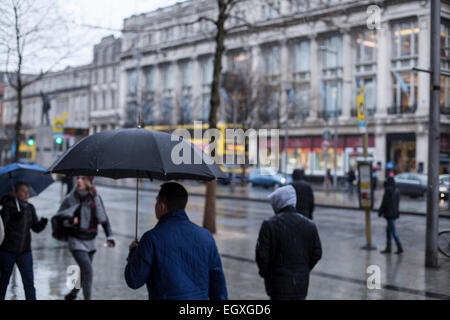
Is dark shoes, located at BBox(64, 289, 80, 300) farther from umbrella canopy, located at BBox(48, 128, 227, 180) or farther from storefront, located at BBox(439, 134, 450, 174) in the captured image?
storefront, located at BBox(439, 134, 450, 174)

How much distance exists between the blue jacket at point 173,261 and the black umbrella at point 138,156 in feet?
1.61

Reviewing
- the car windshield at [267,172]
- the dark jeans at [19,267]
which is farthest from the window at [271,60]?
the dark jeans at [19,267]

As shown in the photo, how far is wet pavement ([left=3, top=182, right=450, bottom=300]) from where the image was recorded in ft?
24.9

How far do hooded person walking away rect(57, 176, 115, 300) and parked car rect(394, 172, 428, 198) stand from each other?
2511cm

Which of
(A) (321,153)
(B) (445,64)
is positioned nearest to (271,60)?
(A) (321,153)

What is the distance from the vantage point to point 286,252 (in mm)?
4684

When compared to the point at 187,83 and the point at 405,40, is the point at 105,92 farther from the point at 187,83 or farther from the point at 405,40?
the point at 405,40

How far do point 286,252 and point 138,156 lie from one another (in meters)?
1.70

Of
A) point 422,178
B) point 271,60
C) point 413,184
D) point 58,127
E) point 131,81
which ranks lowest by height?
point 413,184

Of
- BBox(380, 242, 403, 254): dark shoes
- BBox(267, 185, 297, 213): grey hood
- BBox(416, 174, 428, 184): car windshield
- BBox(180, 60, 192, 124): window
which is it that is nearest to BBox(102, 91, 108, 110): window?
BBox(180, 60, 192, 124): window

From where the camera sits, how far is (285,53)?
48.5 meters
